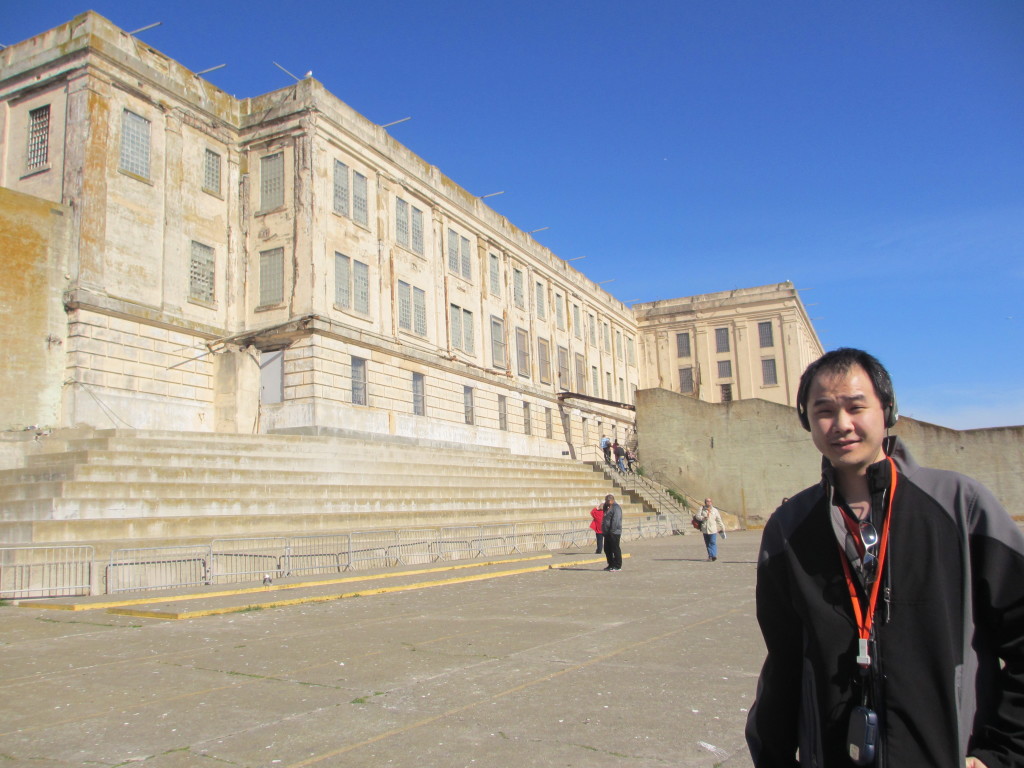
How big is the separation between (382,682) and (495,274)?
36.3 meters

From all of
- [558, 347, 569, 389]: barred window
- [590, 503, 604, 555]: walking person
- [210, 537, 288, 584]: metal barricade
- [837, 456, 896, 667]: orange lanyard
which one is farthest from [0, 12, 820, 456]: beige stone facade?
[837, 456, 896, 667]: orange lanyard

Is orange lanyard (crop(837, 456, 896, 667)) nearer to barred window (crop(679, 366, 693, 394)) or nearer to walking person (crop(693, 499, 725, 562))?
walking person (crop(693, 499, 725, 562))

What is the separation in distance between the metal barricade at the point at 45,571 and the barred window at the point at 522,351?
3109 centimetres

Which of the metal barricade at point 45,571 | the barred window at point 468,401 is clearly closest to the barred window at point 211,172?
the barred window at point 468,401

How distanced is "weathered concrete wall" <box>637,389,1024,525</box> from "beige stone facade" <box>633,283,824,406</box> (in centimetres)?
2206

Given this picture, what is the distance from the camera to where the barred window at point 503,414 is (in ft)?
131

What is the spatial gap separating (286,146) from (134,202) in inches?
247

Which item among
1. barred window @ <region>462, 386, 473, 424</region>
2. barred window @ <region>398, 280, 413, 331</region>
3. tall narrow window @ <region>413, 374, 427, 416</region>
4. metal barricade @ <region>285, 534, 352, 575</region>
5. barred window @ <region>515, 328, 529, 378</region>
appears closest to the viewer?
metal barricade @ <region>285, 534, 352, 575</region>

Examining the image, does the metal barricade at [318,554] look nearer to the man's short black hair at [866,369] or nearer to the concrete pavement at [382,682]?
the concrete pavement at [382,682]

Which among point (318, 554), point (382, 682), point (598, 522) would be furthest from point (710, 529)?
point (382, 682)

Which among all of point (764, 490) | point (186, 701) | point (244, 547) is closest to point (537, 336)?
point (764, 490)

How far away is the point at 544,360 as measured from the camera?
152ft

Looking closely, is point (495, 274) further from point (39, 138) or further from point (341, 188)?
point (39, 138)

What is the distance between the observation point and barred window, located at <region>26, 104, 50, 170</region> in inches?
995
